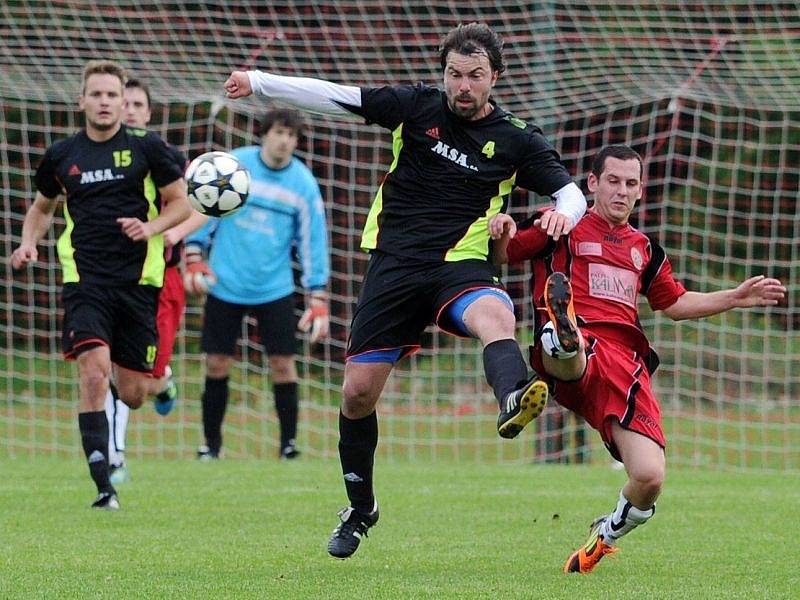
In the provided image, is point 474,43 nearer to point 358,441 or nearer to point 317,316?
point 358,441

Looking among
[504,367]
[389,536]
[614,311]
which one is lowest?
[389,536]

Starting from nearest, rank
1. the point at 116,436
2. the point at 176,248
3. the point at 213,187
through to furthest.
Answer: the point at 213,187 < the point at 116,436 < the point at 176,248

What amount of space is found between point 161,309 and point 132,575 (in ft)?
15.0

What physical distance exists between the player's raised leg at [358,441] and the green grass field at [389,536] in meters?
0.12

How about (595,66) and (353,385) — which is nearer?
(353,385)

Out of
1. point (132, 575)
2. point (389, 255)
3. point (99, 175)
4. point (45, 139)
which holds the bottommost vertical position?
point (132, 575)

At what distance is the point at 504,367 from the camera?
205 inches

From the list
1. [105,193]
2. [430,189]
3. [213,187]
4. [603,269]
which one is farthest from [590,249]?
[105,193]

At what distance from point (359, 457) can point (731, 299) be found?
63.3 inches

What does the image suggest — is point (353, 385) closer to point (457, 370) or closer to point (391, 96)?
point (391, 96)

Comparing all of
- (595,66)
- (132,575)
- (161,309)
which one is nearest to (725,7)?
(595,66)

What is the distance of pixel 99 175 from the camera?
7656 mm

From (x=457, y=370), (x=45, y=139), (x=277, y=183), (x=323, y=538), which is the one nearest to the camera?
(x=323, y=538)

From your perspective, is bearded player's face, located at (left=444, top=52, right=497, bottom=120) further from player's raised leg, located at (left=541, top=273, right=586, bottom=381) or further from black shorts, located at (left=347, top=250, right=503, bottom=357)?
player's raised leg, located at (left=541, top=273, right=586, bottom=381)
